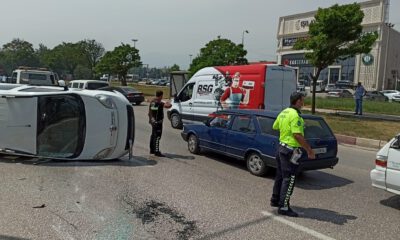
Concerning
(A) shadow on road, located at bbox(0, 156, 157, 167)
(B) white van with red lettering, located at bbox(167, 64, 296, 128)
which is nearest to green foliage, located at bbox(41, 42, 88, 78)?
(B) white van with red lettering, located at bbox(167, 64, 296, 128)

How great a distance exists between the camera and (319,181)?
24.3ft

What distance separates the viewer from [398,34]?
7169cm

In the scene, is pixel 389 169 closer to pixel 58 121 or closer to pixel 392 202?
pixel 392 202

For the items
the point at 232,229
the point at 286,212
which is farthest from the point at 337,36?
the point at 232,229

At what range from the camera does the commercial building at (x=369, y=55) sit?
61.7 metres

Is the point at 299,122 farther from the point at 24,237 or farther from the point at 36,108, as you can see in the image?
the point at 36,108

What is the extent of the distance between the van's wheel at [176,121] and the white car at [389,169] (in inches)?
368

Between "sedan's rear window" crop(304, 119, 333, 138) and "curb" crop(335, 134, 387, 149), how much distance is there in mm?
6136

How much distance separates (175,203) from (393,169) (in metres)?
3.22

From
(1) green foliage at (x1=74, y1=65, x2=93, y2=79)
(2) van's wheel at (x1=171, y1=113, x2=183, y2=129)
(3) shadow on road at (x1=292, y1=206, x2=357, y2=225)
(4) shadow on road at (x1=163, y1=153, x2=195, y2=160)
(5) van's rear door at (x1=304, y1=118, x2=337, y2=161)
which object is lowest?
(3) shadow on road at (x1=292, y1=206, x2=357, y2=225)

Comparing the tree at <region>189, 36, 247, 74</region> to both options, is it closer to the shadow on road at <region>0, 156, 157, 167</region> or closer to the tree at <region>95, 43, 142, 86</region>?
the tree at <region>95, 43, 142, 86</region>

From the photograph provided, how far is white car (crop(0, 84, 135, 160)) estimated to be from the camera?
7566 millimetres

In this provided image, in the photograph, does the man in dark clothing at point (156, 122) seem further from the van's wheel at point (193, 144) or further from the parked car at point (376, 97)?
the parked car at point (376, 97)

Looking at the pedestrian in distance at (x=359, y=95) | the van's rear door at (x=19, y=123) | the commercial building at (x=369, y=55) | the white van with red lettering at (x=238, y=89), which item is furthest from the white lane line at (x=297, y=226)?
the commercial building at (x=369, y=55)
